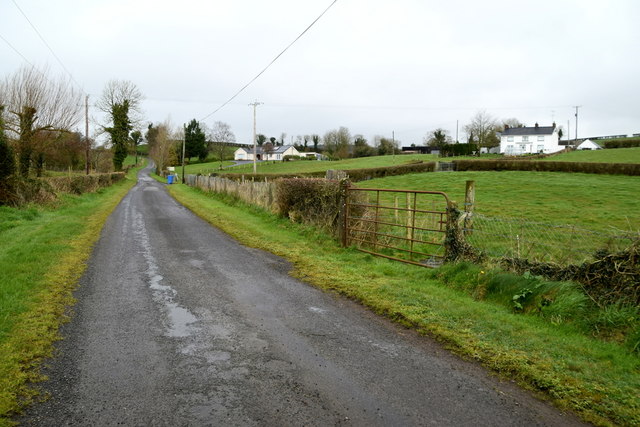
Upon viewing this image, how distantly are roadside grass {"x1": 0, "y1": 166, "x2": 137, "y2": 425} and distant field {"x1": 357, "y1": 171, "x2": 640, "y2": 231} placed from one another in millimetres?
14238

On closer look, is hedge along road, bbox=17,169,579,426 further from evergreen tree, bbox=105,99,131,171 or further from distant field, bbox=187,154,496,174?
evergreen tree, bbox=105,99,131,171

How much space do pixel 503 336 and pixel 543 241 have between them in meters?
7.18

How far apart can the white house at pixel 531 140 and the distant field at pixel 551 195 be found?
216 ft

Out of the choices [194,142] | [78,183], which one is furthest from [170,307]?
[194,142]

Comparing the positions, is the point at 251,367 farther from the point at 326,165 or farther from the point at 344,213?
the point at 326,165

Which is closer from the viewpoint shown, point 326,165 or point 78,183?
point 78,183

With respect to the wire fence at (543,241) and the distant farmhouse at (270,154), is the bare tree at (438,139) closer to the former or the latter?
the distant farmhouse at (270,154)

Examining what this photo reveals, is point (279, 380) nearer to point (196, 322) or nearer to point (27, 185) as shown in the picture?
point (196, 322)

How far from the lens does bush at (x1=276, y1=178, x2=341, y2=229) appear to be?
12070mm

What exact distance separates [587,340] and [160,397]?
4.86m

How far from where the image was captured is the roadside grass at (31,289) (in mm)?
3865

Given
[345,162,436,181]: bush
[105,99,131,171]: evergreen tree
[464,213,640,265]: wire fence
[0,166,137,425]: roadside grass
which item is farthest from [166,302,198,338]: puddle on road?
[105,99,131,171]: evergreen tree

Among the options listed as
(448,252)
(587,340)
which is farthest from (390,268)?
(587,340)

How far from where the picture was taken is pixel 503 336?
5043 millimetres
